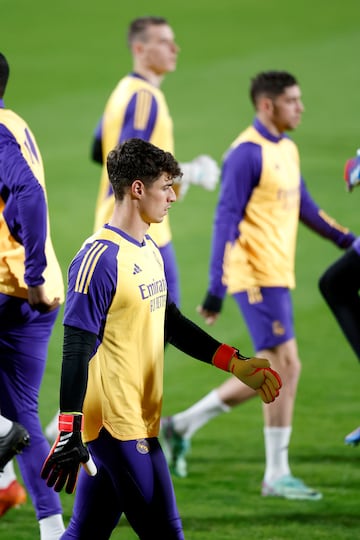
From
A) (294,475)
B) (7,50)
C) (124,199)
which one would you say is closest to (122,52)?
(7,50)

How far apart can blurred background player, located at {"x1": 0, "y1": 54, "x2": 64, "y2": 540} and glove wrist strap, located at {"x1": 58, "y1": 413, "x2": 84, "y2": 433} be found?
127cm

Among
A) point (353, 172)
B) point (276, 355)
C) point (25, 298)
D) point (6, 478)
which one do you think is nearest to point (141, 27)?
point (353, 172)

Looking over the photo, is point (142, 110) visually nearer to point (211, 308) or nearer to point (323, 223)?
point (323, 223)

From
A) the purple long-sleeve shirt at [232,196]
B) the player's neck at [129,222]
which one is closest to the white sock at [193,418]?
the purple long-sleeve shirt at [232,196]

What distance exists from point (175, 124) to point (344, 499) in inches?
470

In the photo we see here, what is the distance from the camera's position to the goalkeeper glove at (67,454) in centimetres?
429

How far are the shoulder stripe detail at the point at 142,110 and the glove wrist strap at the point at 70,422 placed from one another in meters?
3.68

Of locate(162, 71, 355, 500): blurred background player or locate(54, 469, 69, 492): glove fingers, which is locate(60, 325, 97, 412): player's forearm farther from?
locate(162, 71, 355, 500): blurred background player

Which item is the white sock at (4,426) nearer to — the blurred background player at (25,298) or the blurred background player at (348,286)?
the blurred background player at (25,298)

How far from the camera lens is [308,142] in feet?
57.5

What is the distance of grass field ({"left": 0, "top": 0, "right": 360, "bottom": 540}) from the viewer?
6828 mm

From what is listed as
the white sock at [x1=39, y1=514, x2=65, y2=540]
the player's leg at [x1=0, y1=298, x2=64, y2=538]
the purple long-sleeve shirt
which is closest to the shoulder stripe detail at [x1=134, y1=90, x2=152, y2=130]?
the purple long-sleeve shirt

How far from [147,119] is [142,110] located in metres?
0.07

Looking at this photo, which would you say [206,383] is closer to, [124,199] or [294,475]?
[294,475]
